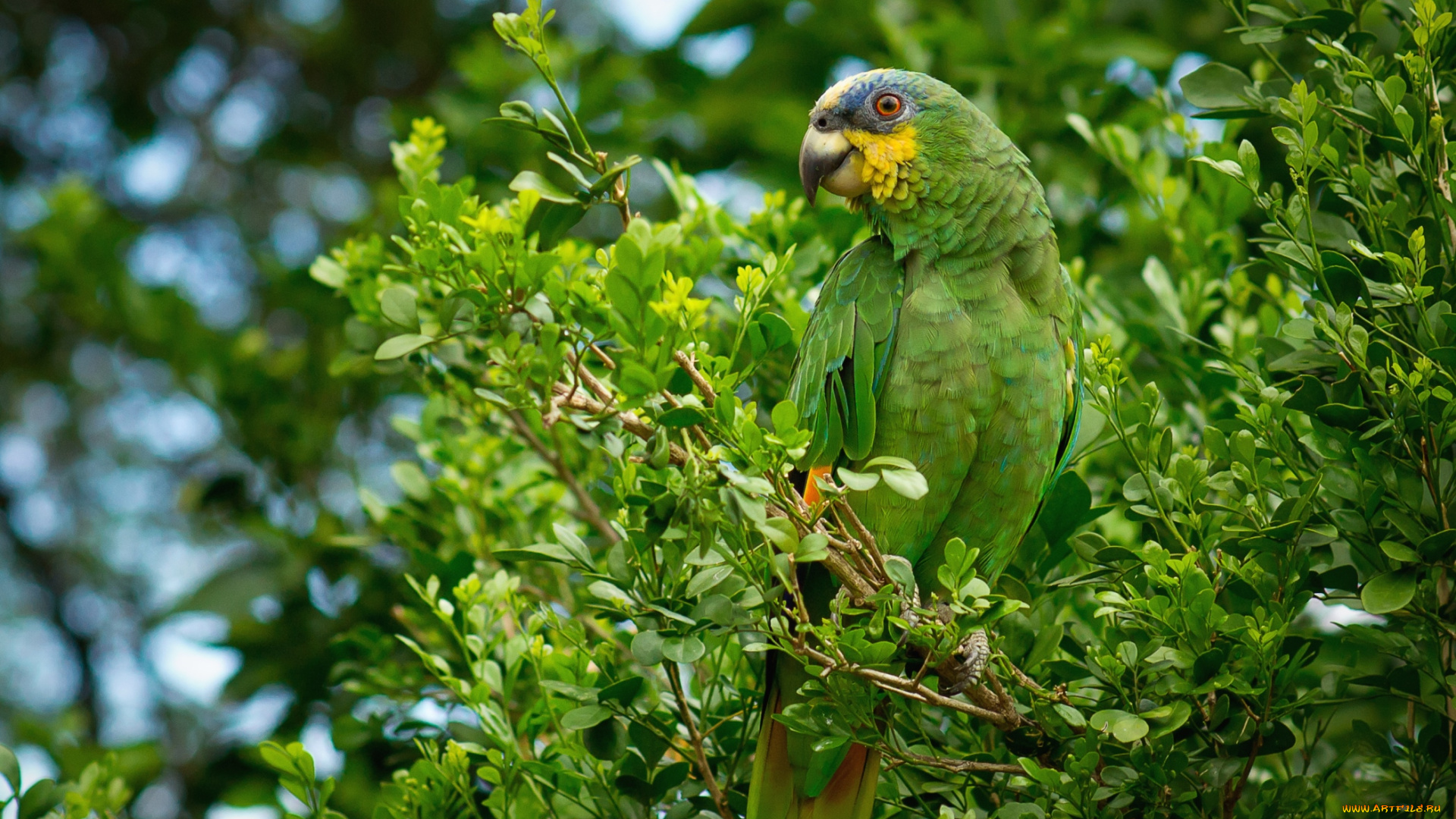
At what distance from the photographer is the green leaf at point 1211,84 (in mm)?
2062

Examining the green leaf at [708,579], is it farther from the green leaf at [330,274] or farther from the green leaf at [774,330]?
the green leaf at [330,274]

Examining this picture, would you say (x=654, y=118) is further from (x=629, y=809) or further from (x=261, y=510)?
(x=629, y=809)

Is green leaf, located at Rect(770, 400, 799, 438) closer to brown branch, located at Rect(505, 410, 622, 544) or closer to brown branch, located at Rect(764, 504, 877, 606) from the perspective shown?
brown branch, located at Rect(764, 504, 877, 606)

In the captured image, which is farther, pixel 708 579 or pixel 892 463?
pixel 708 579

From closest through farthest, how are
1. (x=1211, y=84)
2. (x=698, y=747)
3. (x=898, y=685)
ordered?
(x=898, y=685) → (x=698, y=747) → (x=1211, y=84)

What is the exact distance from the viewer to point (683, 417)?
5.05ft

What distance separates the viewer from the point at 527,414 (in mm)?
2514

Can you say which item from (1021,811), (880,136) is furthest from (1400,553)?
(880,136)

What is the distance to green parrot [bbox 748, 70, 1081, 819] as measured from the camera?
2.14m

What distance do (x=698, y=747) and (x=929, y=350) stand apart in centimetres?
90

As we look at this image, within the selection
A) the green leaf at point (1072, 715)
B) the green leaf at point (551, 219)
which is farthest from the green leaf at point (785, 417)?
the green leaf at point (1072, 715)

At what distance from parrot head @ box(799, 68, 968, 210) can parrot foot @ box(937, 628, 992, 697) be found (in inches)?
37.2

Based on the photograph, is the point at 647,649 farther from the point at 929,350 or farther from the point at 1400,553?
the point at 1400,553

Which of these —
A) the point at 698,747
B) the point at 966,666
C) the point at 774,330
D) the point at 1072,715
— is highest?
Answer: the point at 774,330
